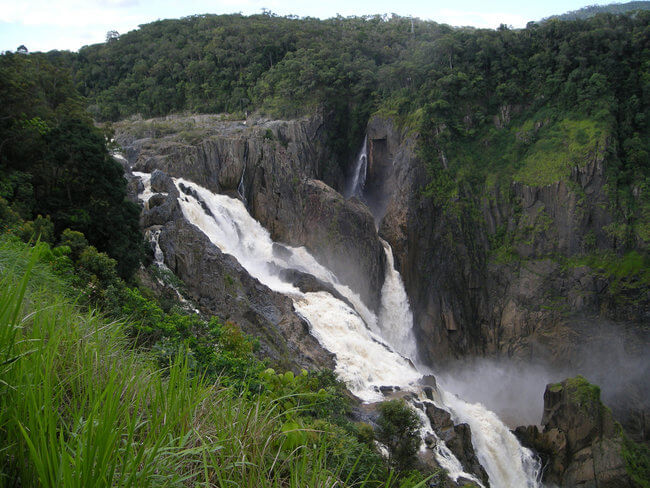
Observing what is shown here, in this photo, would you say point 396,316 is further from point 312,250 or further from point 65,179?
point 65,179

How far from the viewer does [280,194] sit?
2977 cm

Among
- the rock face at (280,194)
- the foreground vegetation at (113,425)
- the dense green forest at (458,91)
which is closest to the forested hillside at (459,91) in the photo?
the dense green forest at (458,91)

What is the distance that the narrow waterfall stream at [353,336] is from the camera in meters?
17.7

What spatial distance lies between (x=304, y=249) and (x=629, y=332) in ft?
69.2

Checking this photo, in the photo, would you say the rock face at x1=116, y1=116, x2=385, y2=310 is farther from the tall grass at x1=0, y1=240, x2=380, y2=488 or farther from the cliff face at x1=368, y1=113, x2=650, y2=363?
the tall grass at x1=0, y1=240, x2=380, y2=488

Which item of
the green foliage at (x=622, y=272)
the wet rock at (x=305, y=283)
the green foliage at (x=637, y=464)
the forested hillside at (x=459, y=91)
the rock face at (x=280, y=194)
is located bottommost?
the green foliage at (x=637, y=464)

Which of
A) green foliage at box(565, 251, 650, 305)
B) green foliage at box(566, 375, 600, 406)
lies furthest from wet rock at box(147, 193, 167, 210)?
green foliage at box(565, 251, 650, 305)

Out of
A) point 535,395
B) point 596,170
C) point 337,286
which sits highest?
point 596,170

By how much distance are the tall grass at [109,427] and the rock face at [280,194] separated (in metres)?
24.8

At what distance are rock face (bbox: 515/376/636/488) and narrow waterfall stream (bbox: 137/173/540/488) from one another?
910mm

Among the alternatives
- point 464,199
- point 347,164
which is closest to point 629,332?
point 464,199

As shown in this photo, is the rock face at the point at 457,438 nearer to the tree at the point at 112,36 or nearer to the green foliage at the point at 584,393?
the green foliage at the point at 584,393

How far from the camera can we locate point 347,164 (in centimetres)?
4075

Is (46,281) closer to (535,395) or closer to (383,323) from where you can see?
(383,323)
